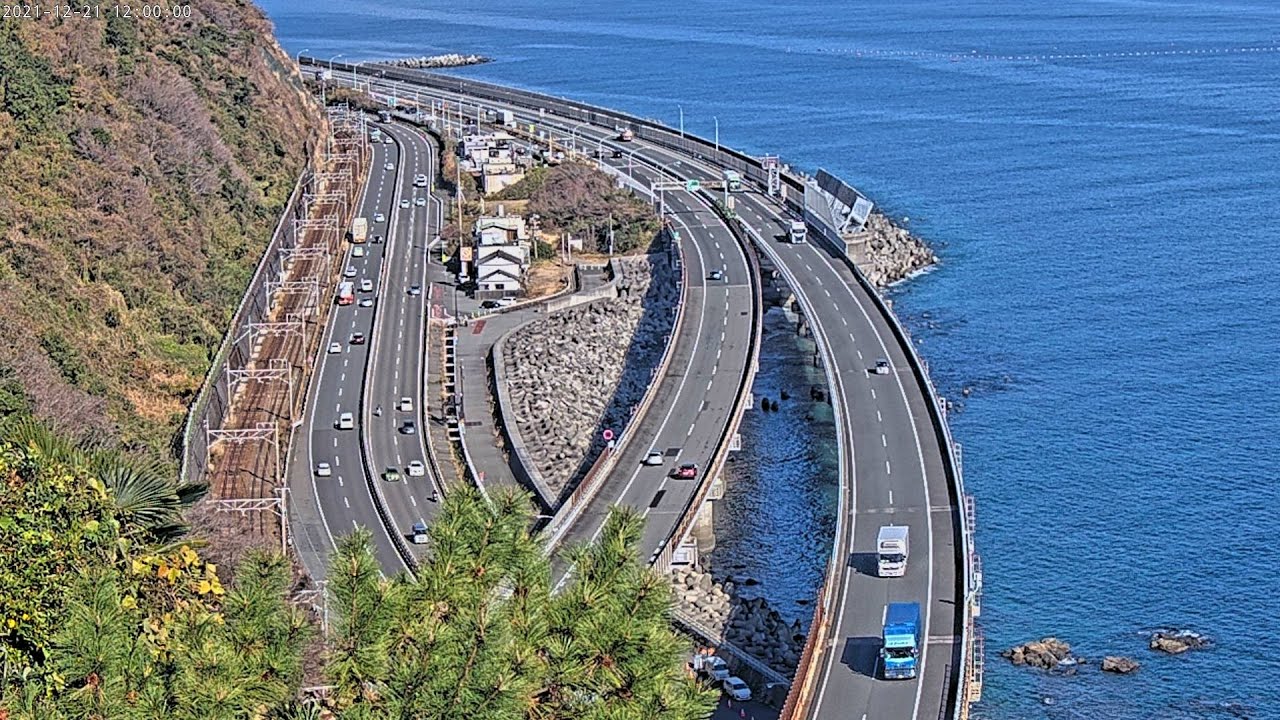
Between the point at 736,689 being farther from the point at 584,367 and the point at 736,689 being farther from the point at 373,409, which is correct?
the point at 584,367

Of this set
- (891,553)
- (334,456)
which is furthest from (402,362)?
(891,553)

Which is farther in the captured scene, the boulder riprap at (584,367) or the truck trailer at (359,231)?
the truck trailer at (359,231)

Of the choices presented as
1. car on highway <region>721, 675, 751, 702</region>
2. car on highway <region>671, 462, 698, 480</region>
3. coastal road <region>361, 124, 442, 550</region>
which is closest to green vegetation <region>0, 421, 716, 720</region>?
car on highway <region>721, 675, 751, 702</region>

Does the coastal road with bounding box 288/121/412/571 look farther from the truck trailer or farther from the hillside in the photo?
the truck trailer

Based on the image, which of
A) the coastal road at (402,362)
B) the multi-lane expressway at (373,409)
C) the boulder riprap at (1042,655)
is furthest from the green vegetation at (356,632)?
the boulder riprap at (1042,655)

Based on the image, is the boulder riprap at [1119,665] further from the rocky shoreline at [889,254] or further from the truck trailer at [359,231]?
the truck trailer at [359,231]

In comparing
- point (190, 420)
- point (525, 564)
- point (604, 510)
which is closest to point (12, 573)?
point (525, 564)

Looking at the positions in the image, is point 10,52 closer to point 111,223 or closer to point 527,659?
point 111,223
